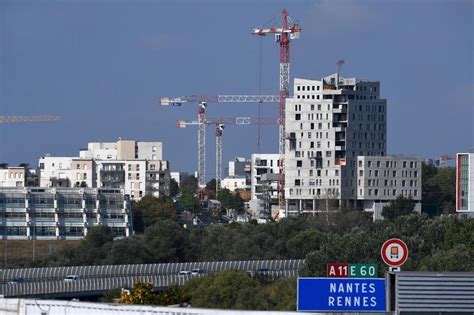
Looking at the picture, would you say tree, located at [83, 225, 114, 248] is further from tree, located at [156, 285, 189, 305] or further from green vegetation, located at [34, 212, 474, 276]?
tree, located at [156, 285, 189, 305]

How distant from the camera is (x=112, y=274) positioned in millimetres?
151000

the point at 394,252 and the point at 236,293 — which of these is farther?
the point at 236,293

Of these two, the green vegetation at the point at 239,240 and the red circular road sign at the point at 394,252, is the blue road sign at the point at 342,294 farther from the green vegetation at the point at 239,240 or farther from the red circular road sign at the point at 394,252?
the green vegetation at the point at 239,240

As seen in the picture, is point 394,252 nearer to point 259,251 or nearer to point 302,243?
point 302,243

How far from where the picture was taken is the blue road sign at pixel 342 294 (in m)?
49.5

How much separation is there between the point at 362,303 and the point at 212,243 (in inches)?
5097

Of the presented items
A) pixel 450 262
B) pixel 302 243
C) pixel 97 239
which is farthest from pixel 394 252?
pixel 97 239

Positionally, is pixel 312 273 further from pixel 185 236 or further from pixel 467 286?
pixel 467 286

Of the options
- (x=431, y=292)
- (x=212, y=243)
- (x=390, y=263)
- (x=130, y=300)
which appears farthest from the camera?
(x=212, y=243)

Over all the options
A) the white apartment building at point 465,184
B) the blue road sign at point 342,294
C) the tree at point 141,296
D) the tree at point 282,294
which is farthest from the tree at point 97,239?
the blue road sign at point 342,294

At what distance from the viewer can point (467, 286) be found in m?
44.6

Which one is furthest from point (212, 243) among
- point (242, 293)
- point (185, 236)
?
point (242, 293)

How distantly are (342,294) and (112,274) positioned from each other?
102m

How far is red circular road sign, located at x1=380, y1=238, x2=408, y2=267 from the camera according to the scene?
4869cm
